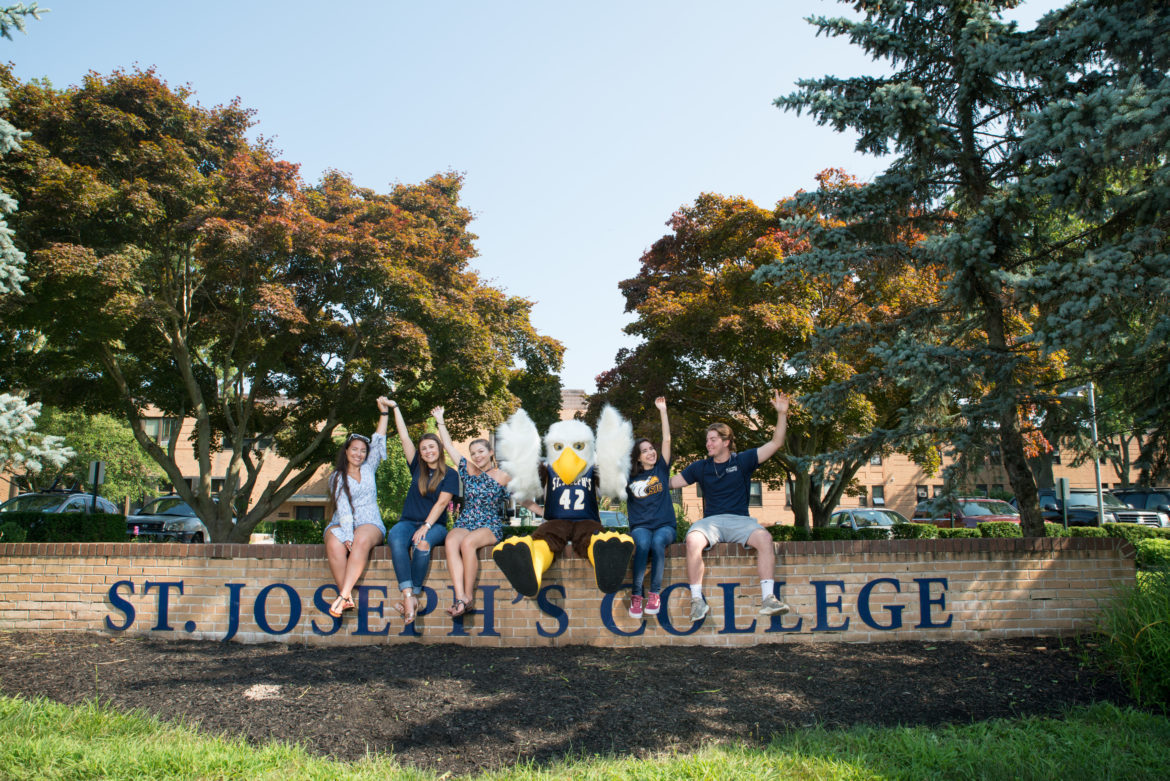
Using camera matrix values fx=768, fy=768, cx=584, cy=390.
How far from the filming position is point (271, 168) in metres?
13.9

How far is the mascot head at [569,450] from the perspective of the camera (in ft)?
21.1

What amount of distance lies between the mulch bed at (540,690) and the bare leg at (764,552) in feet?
1.91

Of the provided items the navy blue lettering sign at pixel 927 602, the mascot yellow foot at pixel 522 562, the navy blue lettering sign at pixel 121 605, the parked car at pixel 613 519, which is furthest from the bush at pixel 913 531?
the navy blue lettering sign at pixel 121 605

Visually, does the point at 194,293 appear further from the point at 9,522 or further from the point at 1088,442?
the point at 1088,442

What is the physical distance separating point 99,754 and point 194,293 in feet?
40.2

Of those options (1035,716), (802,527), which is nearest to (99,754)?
(1035,716)

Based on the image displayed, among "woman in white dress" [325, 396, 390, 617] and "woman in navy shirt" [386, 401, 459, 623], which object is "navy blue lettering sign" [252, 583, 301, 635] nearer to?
"woman in white dress" [325, 396, 390, 617]

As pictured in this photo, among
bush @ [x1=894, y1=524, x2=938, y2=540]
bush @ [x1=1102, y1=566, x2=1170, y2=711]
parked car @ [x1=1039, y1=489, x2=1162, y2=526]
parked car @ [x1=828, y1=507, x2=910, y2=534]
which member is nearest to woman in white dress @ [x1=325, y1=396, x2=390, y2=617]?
bush @ [x1=1102, y1=566, x2=1170, y2=711]

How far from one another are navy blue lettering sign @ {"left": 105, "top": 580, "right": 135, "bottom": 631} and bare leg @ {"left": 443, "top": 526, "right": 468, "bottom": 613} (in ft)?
9.41

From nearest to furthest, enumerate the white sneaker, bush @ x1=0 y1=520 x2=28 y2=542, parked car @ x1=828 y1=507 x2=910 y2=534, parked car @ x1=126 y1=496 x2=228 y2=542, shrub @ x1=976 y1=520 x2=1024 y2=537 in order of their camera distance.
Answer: the white sneaker < bush @ x1=0 y1=520 x2=28 y2=542 < shrub @ x1=976 y1=520 x2=1024 y2=537 < parked car @ x1=126 y1=496 x2=228 y2=542 < parked car @ x1=828 y1=507 x2=910 y2=534

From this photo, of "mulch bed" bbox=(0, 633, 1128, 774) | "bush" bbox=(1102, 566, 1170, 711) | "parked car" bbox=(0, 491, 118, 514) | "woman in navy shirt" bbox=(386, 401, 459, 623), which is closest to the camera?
"mulch bed" bbox=(0, 633, 1128, 774)

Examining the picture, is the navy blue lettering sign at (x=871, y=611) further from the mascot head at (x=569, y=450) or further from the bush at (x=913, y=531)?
the bush at (x=913, y=531)

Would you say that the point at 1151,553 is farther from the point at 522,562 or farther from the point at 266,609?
the point at 266,609

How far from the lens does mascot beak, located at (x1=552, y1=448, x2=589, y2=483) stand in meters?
6.40
